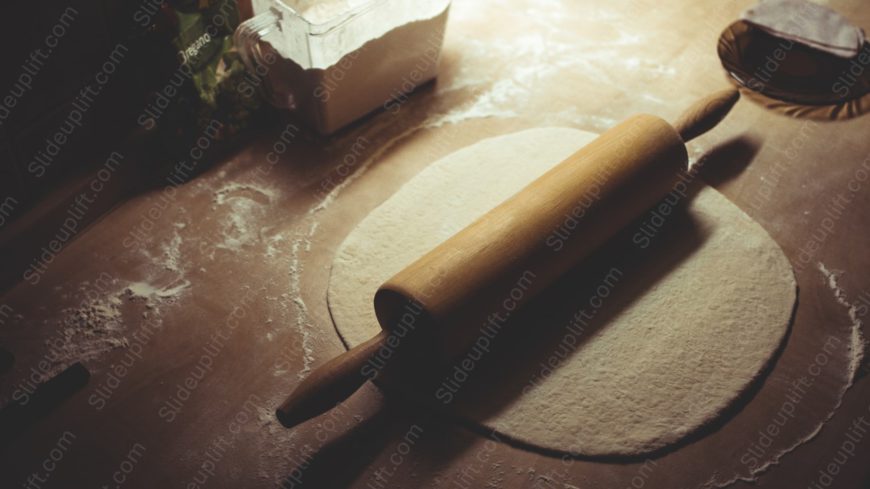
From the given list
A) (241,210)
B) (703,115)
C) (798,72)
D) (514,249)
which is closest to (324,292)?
(241,210)

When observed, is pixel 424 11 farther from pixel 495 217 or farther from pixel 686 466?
pixel 686 466

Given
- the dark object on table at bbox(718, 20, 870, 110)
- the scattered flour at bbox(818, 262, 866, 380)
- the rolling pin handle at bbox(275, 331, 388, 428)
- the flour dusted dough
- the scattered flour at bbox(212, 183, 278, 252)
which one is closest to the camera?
the rolling pin handle at bbox(275, 331, 388, 428)

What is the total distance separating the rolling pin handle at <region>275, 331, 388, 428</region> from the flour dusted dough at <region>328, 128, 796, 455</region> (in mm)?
211

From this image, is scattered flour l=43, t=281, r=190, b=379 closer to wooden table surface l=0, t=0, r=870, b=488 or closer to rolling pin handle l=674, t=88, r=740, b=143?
wooden table surface l=0, t=0, r=870, b=488

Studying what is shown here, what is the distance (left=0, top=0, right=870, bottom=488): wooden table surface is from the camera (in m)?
1.15

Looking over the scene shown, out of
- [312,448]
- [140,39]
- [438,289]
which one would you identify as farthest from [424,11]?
[312,448]

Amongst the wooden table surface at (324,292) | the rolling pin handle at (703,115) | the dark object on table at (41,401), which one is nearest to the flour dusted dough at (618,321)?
the wooden table surface at (324,292)

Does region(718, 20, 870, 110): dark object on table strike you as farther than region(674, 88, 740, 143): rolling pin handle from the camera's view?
Yes

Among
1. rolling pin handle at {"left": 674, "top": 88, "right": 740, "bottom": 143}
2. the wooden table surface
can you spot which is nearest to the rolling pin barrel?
rolling pin handle at {"left": 674, "top": 88, "right": 740, "bottom": 143}

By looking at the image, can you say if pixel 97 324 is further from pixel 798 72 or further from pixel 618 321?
pixel 798 72

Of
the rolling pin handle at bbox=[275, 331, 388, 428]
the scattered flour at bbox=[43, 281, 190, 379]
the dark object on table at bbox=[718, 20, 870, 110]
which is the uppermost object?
the dark object on table at bbox=[718, 20, 870, 110]

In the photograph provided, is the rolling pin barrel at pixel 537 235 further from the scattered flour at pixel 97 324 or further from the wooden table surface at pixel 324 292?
the scattered flour at pixel 97 324

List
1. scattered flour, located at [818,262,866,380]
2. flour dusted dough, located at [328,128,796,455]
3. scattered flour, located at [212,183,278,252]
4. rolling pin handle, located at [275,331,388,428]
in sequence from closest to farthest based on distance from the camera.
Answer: rolling pin handle, located at [275,331,388,428] < flour dusted dough, located at [328,128,796,455] < scattered flour, located at [818,262,866,380] < scattered flour, located at [212,183,278,252]

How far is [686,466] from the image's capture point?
1157 mm
